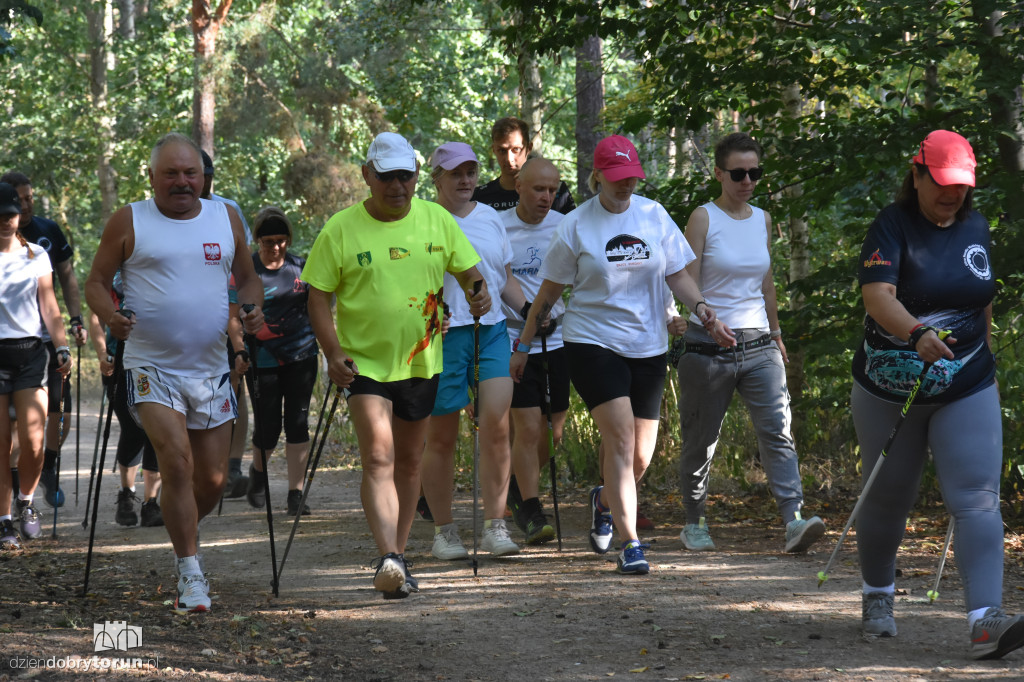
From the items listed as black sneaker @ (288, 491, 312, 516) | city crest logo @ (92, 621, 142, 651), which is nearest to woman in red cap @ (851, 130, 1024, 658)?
city crest logo @ (92, 621, 142, 651)

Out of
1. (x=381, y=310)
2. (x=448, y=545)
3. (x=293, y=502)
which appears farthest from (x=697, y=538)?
(x=293, y=502)

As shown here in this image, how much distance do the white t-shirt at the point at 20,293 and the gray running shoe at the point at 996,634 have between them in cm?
593

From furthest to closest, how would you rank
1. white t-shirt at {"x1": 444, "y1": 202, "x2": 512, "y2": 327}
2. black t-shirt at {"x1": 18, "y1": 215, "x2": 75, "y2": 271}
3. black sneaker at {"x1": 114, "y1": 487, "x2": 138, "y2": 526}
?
black sneaker at {"x1": 114, "y1": 487, "x2": 138, "y2": 526} → black t-shirt at {"x1": 18, "y1": 215, "x2": 75, "y2": 271} → white t-shirt at {"x1": 444, "y1": 202, "x2": 512, "y2": 327}

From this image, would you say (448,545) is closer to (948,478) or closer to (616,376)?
(616,376)

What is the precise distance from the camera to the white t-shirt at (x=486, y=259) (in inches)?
270

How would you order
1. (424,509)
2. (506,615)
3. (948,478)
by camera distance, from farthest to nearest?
(424,509)
(506,615)
(948,478)

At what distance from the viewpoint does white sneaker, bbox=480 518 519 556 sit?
6859 mm

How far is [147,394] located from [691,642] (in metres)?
2.72

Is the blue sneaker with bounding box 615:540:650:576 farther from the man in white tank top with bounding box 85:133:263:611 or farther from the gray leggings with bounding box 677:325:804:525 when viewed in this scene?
the man in white tank top with bounding box 85:133:263:611

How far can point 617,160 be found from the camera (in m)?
6.41

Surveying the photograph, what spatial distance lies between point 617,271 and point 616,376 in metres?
0.57

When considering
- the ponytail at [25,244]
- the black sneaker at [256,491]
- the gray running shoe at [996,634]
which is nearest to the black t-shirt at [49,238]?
the ponytail at [25,244]

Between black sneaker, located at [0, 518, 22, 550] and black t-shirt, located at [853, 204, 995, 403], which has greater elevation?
black t-shirt, located at [853, 204, 995, 403]

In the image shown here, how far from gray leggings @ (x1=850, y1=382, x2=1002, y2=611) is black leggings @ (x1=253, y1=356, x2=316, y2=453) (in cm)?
495
